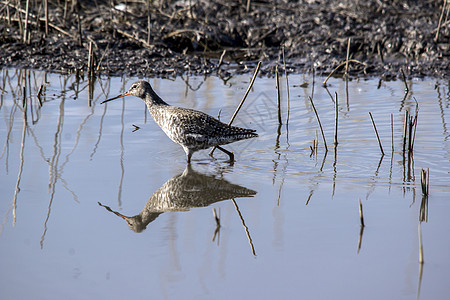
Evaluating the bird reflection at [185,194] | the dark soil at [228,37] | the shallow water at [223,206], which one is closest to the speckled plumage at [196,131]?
the shallow water at [223,206]

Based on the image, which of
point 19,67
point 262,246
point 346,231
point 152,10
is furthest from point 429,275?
point 152,10

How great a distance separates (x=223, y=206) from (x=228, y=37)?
8639 mm

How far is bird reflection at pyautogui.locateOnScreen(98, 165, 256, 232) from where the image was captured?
555cm

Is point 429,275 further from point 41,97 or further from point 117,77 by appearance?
point 117,77

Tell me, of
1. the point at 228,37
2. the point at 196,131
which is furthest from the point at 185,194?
the point at 228,37

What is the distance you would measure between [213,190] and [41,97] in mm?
4985

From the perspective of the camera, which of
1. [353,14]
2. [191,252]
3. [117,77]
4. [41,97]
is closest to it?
[191,252]

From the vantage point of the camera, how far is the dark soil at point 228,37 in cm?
1230

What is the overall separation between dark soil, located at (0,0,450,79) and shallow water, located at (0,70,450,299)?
2629 millimetres

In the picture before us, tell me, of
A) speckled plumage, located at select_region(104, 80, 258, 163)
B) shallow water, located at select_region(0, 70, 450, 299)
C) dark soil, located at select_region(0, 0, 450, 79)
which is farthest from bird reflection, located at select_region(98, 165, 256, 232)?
dark soil, located at select_region(0, 0, 450, 79)

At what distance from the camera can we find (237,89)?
10.9 meters

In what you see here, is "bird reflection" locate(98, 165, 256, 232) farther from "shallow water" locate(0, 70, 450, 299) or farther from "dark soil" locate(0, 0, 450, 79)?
"dark soil" locate(0, 0, 450, 79)

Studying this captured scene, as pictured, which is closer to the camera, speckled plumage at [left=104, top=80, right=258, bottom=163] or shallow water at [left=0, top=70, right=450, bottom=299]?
shallow water at [left=0, top=70, right=450, bottom=299]

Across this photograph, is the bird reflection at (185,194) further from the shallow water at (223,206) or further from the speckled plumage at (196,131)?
the speckled plumage at (196,131)
